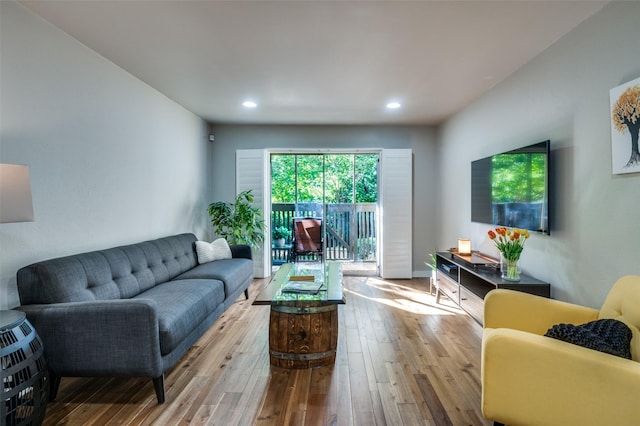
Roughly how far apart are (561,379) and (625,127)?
1571mm

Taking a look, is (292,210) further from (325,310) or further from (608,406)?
(608,406)

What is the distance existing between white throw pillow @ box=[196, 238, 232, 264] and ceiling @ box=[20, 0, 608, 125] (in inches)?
69.8

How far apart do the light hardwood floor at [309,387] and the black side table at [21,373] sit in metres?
0.38

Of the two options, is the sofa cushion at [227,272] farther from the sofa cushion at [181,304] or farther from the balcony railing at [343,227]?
the balcony railing at [343,227]

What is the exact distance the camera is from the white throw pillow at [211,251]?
3869mm

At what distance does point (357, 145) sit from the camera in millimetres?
5285

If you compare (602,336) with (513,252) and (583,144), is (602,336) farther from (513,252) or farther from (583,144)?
(583,144)

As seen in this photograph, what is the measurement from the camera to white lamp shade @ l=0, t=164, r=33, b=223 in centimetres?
152

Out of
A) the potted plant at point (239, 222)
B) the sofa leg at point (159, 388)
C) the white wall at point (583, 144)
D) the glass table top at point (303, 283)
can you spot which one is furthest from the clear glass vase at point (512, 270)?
the potted plant at point (239, 222)

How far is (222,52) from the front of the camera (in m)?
2.67

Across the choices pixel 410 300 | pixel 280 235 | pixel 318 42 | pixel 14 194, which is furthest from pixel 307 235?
pixel 14 194

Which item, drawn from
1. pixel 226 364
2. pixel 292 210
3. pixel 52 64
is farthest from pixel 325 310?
pixel 292 210

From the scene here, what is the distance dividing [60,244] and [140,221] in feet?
3.24

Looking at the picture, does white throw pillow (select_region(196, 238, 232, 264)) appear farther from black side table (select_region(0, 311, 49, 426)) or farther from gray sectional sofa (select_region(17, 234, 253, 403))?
black side table (select_region(0, 311, 49, 426))
